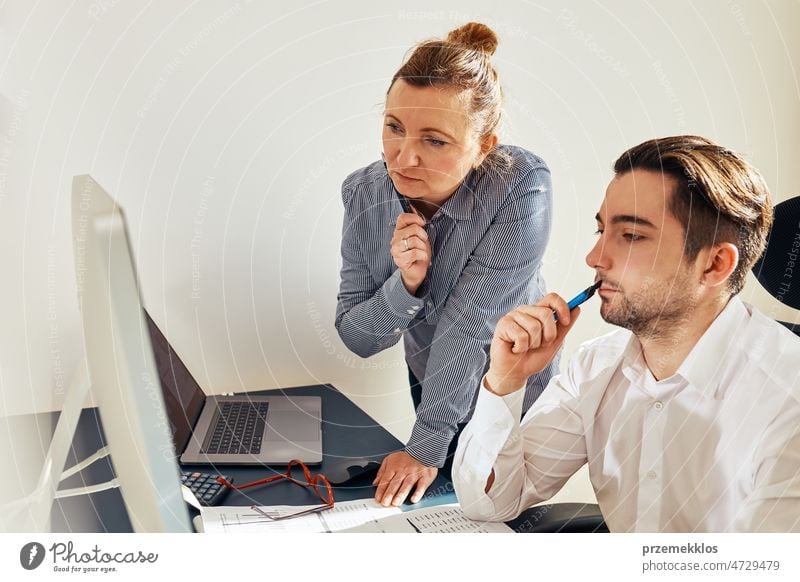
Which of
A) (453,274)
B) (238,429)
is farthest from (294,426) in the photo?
(453,274)

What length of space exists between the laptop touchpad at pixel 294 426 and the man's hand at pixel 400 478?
11 centimetres

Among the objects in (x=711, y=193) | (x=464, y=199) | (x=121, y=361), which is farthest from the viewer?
(x=464, y=199)

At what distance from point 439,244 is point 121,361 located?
1.49 feet

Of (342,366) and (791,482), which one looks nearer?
(791,482)

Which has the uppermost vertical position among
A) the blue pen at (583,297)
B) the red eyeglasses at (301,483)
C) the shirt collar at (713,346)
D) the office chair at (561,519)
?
the blue pen at (583,297)

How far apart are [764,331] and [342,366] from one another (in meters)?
0.48

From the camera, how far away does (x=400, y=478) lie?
0.87 meters

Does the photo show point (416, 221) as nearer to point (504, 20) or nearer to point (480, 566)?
point (504, 20)

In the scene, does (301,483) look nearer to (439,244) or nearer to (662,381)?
(439,244)

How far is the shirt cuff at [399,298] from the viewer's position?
0.87 m

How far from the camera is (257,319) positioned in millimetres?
934

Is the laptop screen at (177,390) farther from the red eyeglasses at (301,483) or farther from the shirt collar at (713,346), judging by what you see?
the shirt collar at (713,346)

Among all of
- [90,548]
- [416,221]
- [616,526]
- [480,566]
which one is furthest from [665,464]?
[90,548]

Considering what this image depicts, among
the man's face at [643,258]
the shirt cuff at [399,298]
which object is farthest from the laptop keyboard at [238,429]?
the man's face at [643,258]
